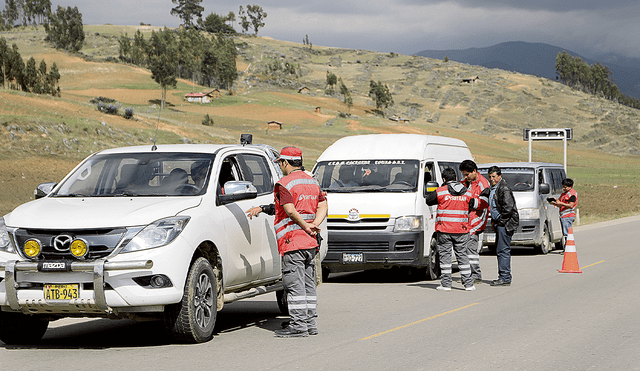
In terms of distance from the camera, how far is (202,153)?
8.42 meters

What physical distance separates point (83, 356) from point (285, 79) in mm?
172902

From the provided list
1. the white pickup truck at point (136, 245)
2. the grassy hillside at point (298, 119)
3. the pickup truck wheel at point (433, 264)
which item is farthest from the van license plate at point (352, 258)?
the grassy hillside at point (298, 119)

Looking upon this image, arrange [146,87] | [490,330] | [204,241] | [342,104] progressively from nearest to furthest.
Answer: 1. [204,241]
2. [490,330]
3. [146,87]
4. [342,104]

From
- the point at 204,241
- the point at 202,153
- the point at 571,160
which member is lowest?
the point at 571,160

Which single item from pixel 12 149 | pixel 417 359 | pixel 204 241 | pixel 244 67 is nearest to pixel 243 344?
pixel 204 241

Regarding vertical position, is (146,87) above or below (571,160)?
above

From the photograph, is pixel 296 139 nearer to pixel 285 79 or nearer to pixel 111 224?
pixel 111 224

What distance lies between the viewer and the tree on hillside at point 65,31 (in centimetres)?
16975

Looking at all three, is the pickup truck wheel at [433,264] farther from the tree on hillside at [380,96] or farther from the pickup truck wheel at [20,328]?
the tree on hillside at [380,96]

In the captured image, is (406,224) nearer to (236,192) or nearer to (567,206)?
(236,192)

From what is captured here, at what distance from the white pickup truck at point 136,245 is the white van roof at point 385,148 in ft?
18.3

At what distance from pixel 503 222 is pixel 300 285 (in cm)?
565

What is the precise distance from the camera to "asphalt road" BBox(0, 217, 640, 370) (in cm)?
667

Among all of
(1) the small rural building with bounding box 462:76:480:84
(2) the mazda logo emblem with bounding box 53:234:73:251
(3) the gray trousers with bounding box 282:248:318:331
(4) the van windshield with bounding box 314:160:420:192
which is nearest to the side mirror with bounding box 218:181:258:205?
(3) the gray trousers with bounding box 282:248:318:331
